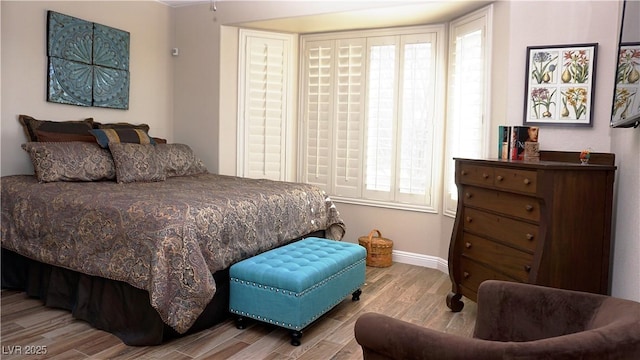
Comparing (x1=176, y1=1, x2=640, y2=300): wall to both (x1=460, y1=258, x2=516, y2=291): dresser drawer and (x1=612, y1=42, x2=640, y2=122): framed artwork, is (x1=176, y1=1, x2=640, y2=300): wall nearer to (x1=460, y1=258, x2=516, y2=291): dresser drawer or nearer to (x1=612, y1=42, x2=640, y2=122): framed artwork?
(x1=612, y1=42, x2=640, y2=122): framed artwork

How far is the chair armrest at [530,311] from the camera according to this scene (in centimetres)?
138

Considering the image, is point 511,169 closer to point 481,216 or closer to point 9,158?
point 481,216

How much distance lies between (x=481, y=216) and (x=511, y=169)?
0.44 m

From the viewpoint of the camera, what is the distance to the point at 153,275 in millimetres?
2254

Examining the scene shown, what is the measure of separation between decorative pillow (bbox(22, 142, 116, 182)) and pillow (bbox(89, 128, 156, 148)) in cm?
7

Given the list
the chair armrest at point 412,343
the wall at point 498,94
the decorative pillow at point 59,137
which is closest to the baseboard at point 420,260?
the wall at point 498,94

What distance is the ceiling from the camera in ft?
11.9

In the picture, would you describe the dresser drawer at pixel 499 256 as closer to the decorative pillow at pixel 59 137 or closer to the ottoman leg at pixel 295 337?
the ottoman leg at pixel 295 337

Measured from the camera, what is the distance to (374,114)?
445 cm

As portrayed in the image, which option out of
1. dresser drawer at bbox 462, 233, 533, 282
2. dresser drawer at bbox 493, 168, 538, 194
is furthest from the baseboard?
dresser drawer at bbox 493, 168, 538, 194

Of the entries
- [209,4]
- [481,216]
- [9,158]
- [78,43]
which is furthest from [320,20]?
[9,158]

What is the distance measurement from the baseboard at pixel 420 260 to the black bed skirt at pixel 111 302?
206 centimetres

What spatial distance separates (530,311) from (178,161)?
10.7 ft

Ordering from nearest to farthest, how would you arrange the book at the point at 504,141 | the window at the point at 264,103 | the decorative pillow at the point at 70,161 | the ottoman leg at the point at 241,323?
the ottoman leg at the point at 241,323 → the book at the point at 504,141 → the decorative pillow at the point at 70,161 → the window at the point at 264,103
